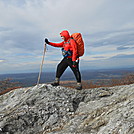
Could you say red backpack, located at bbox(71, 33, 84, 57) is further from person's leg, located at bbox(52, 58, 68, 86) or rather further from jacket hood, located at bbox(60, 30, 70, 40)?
person's leg, located at bbox(52, 58, 68, 86)

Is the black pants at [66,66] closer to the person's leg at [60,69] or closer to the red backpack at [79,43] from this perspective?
the person's leg at [60,69]

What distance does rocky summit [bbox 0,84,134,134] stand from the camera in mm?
3949

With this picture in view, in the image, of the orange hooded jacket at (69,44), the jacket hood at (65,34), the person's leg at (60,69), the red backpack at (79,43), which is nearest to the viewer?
the orange hooded jacket at (69,44)

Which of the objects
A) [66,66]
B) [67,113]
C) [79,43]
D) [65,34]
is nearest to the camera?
[67,113]

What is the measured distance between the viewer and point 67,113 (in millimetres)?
5387

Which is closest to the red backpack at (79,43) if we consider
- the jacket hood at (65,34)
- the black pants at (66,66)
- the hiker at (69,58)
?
the hiker at (69,58)

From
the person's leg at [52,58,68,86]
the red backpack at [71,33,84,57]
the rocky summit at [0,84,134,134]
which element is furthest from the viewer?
the person's leg at [52,58,68,86]

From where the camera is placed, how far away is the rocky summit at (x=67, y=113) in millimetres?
3949

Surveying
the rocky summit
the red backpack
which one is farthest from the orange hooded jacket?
the rocky summit

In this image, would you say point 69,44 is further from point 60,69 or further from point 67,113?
point 67,113

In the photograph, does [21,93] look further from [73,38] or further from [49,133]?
[73,38]

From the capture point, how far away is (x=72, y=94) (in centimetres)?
653

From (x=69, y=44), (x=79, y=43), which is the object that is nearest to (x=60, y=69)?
(x=69, y=44)

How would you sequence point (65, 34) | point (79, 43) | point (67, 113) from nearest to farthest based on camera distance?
point (67, 113) < point (79, 43) < point (65, 34)
